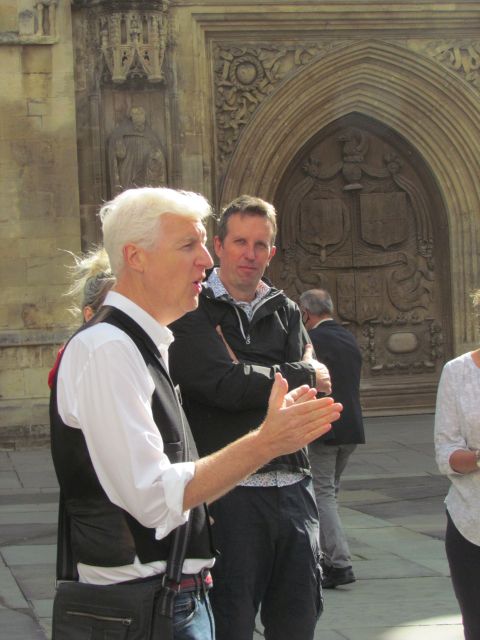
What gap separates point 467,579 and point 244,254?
48.3 inches

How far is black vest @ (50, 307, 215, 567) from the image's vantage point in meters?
2.62

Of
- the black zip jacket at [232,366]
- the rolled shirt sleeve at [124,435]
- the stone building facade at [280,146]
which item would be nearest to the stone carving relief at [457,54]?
the stone building facade at [280,146]

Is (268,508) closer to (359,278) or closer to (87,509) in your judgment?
(87,509)

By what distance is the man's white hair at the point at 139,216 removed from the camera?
9.23 feet

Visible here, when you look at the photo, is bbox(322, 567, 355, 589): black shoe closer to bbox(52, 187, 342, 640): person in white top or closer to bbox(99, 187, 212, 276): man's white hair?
bbox(52, 187, 342, 640): person in white top

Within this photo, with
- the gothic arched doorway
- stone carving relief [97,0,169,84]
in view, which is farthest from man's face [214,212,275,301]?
the gothic arched doorway

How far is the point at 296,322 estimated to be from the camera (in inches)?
166

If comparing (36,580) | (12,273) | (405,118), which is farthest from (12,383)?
(36,580)

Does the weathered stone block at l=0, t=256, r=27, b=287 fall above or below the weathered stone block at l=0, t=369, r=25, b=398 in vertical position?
above

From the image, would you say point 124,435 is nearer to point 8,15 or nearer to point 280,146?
point 8,15

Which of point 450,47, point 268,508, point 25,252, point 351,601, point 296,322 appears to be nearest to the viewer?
point 268,508

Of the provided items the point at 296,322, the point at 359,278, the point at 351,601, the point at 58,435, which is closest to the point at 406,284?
the point at 359,278

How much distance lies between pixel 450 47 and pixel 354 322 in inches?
136

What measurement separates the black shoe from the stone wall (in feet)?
25.9
